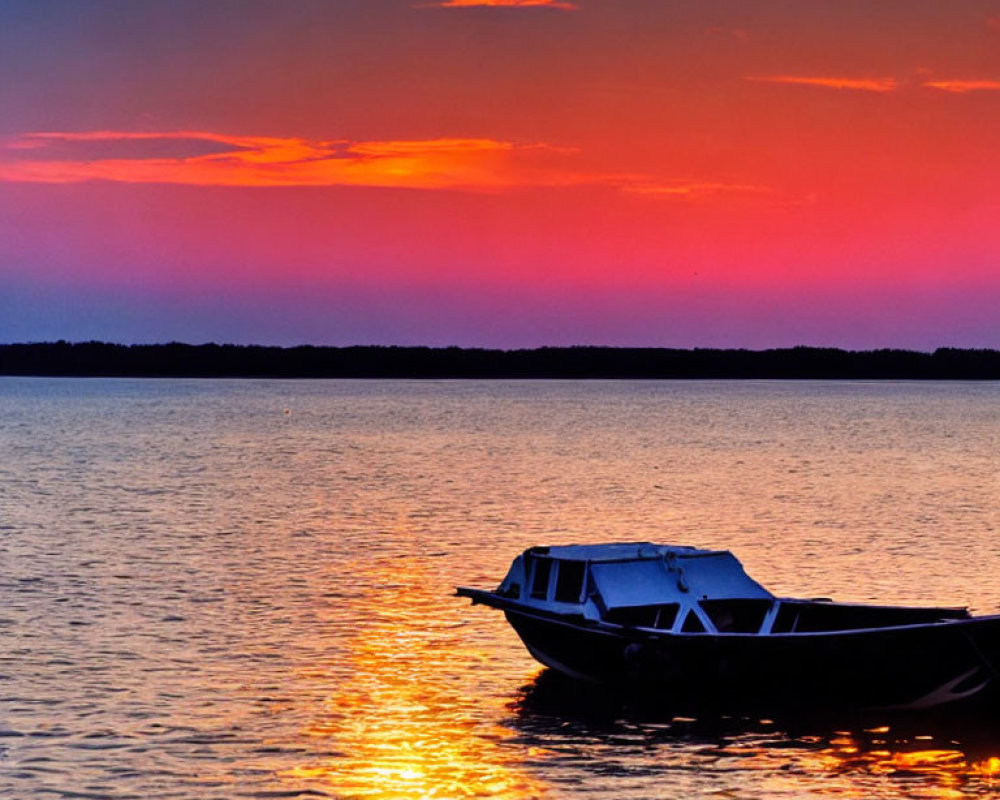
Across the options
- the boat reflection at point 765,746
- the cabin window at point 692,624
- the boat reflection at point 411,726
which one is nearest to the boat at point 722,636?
the cabin window at point 692,624

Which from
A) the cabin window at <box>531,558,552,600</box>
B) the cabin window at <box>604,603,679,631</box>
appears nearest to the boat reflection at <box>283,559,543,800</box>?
the cabin window at <box>531,558,552,600</box>

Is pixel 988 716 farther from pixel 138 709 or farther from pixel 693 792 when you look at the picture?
pixel 138 709

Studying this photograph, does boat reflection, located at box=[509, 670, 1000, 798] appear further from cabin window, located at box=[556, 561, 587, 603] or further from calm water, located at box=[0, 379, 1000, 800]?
cabin window, located at box=[556, 561, 587, 603]

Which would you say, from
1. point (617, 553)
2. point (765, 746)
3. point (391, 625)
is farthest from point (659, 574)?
point (391, 625)

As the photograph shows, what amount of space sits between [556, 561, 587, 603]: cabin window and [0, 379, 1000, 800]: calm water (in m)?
1.97

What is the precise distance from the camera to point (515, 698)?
30.8 m

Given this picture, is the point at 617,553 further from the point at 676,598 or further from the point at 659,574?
the point at 676,598

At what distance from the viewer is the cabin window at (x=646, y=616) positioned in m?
30.9

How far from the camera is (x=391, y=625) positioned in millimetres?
39156

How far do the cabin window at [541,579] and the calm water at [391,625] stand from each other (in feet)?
6.02

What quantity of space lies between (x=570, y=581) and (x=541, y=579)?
2.88 ft

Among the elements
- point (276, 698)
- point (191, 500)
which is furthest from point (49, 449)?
point (276, 698)

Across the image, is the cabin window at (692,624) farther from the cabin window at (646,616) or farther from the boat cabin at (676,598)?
the cabin window at (646,616)

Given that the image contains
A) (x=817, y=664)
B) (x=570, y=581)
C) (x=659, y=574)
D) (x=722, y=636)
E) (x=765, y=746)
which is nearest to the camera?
(x=765, y=746)
